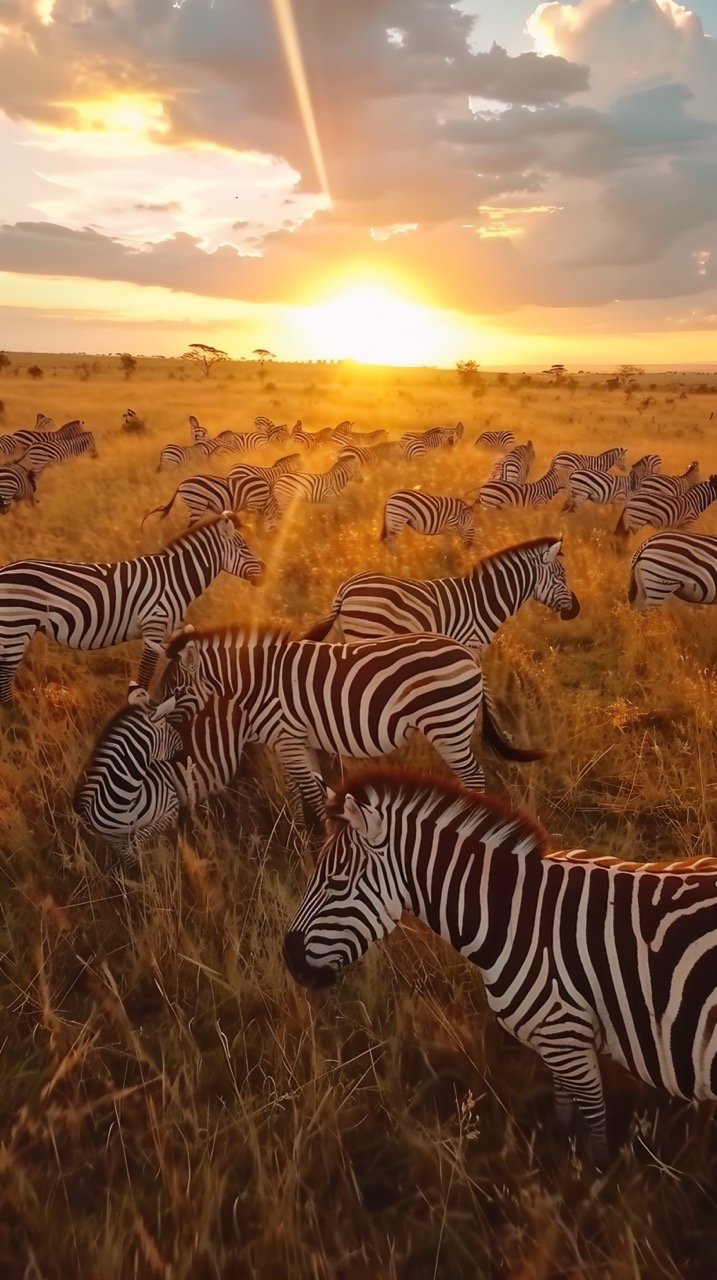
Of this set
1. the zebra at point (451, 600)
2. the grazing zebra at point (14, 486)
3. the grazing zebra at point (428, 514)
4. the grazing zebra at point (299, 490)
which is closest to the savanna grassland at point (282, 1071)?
the zebra at point (451, 600)

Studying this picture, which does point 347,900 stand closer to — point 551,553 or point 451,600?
point 451,600

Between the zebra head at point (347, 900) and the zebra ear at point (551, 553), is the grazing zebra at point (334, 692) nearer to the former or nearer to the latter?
the zebra head at point (347, 900)

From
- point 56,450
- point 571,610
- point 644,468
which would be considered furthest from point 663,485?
point 56,450

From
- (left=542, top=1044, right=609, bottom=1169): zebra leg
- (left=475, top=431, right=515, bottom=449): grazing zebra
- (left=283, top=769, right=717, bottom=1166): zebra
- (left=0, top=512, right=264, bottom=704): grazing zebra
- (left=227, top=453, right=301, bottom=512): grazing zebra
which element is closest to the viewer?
(left=283, top=769, right=717, bottom=1166): zebra

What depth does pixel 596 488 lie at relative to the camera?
51.0 feet

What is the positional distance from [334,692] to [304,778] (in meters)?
0.69

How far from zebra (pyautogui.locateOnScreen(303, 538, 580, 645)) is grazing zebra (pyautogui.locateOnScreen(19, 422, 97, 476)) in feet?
44.4

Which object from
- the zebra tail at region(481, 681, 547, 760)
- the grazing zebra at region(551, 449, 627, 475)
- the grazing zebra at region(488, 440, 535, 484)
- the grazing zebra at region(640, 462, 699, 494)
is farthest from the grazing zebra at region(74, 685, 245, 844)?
the grazing zebra at region(551, 449, 627, 475)

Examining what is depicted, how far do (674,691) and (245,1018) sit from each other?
5092 millimetres

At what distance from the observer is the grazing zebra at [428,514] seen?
1219 cm

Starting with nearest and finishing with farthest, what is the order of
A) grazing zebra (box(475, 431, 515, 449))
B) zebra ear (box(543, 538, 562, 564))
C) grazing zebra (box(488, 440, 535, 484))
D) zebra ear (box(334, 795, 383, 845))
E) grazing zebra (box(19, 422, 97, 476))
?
1. zebra ear (box(334, 795, 383, 845))
2. zebra ear (box(543, 538, 562, 564))
3. grazing zebra (box(488, 440, 535, 484))
4. grazing zebra (box(19, 422, 97, 476))
5. grazing zebra (box(475, 431, 515, 449))

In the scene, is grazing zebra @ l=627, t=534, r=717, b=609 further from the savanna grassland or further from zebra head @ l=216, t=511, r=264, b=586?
zebra head @ l=216, t=511, r=264, b=586

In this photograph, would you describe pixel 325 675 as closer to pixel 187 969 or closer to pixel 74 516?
pixel 187 969

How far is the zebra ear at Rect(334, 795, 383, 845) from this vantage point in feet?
9.84
